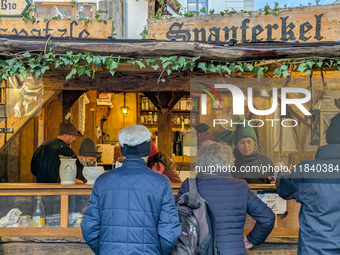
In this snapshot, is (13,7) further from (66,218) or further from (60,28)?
(66,218)

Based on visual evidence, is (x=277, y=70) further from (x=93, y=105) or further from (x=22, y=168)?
(x=93, y=105)

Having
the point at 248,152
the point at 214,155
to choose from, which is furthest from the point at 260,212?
the point at 248,152

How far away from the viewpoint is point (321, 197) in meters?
2.37

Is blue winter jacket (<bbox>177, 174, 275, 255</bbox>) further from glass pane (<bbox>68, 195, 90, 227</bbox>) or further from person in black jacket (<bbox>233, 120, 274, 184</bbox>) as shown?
glass pane (<bbox>68, 195, 90, 227</bbox>)

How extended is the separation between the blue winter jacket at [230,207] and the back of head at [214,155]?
0.12 m

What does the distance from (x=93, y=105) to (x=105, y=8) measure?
3.02 m

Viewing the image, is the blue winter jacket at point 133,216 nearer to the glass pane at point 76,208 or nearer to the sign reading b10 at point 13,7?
the glass pane at point 76,208

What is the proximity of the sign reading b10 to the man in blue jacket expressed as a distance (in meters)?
2.59

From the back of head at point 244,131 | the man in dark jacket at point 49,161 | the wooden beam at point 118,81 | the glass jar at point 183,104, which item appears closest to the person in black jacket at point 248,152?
the back of head at point 244,131

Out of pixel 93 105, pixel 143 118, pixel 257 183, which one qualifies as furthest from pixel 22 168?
pixel 257 183

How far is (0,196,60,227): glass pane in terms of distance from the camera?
3.32 m

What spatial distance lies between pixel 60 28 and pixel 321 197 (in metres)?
3.17

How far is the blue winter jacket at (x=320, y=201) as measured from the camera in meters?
2.35

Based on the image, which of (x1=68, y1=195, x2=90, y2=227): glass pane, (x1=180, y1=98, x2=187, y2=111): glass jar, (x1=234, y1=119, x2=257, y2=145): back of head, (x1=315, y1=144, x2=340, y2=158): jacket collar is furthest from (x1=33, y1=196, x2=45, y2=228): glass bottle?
(x1=180, y1=98, x2=187, y2=111): glass jar
